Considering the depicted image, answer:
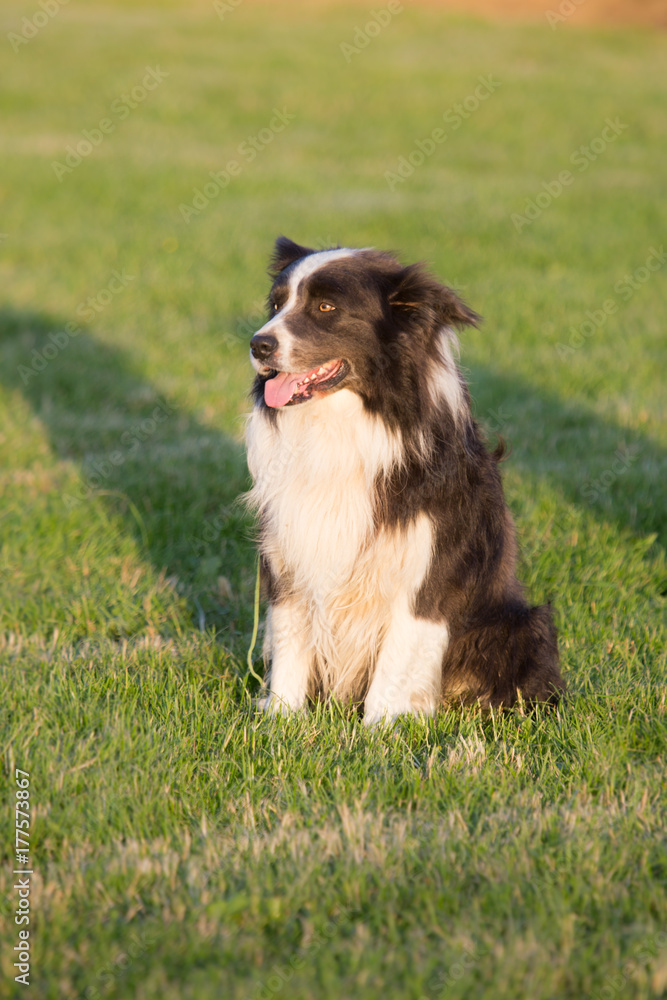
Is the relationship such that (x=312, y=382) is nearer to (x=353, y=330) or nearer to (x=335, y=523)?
(x=353, y=330)

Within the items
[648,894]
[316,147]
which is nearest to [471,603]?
[648,894]

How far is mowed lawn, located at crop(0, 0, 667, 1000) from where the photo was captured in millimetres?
2365

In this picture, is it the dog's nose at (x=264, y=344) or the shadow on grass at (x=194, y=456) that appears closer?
the dog's nose at (x=264, y=344)

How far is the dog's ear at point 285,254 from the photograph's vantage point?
357 centimetres

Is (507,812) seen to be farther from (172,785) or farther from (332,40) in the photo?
(332,40)

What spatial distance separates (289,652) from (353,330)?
1246 millimetres

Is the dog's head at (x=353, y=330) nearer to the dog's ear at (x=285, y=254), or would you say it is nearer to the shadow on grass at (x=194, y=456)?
the dog's ear at (x=285, y=254)

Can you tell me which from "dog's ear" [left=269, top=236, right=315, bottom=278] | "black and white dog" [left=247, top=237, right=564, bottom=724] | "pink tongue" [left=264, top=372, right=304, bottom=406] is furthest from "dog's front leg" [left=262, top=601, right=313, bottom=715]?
"dog's ear" [left=269, top=236, right=315, bottom=278]

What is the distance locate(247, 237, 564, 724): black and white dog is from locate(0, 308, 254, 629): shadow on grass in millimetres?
1017

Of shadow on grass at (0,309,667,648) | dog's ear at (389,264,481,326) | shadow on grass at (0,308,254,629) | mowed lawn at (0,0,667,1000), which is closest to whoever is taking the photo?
mowed lawn at (0,0,667,1000)

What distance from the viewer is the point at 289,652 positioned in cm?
357

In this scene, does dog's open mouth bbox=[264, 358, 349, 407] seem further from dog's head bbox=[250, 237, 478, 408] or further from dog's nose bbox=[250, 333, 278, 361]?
dog's nose bbox=[250, 333, 278, 361]

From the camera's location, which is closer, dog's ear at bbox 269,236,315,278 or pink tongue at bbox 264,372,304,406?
pink tongue at bbox 264,372,304,406

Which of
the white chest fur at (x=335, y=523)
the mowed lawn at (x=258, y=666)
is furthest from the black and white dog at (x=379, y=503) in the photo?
the mowed lawn at (x=258, y=666)
